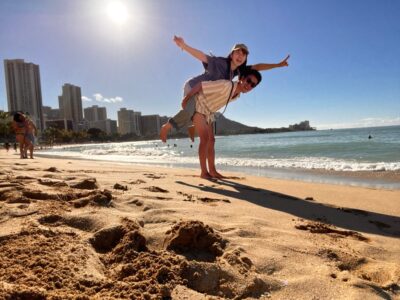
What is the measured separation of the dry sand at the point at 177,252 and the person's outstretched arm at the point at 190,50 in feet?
9.56

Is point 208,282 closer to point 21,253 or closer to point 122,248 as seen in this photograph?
point 122,248

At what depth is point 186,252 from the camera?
5.01 ft

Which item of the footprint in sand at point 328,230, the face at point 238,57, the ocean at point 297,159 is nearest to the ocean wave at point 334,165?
the ocean at point 297,159

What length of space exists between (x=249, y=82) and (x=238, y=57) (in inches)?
17.4

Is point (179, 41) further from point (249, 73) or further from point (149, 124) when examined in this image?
point (149, 124)

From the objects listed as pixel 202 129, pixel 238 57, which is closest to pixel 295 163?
pixel 202 129

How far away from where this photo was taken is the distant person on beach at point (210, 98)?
485 cm

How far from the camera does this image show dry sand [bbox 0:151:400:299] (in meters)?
1.20

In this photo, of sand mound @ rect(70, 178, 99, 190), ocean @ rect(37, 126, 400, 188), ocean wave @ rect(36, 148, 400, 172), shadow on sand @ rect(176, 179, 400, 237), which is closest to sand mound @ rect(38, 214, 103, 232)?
sand mound @ rect(70, 178, 99, 190)

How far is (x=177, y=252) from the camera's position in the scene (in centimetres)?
152

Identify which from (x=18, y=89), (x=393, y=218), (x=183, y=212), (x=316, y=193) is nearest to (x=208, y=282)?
(x=183, y=212)

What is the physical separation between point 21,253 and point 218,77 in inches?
159

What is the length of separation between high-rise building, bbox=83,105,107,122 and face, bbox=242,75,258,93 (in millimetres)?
150722

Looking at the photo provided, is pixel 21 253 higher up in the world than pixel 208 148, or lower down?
lower down
